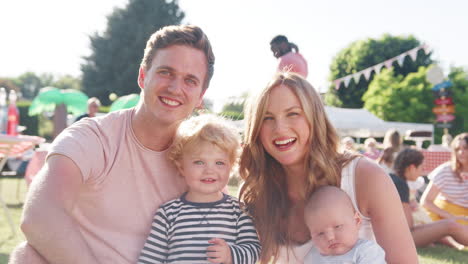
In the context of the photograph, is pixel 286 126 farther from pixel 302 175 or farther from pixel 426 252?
pixel 426 252

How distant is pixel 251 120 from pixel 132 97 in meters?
8.43

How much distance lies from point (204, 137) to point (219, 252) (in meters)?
0.59

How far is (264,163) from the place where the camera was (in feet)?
8.62

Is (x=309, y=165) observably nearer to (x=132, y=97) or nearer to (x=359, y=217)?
(x=359, y=217)

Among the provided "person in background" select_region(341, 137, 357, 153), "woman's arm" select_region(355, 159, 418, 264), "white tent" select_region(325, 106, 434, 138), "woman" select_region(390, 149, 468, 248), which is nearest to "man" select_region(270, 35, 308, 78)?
"person in background" select_region(341, 137, 357, 153)

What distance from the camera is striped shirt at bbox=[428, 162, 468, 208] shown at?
6055 millimetres

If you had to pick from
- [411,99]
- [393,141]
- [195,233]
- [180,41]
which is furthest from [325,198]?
[411,99]

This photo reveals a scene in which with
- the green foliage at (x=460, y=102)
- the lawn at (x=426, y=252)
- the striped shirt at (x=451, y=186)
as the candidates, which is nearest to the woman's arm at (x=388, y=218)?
the lawn at (x=426, y=252)

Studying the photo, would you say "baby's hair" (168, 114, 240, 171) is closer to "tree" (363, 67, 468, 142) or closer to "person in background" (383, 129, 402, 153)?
"person in background" (383, 129, 402, 153)

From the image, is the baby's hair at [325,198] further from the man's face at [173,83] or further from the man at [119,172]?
the man's face at [173,83]

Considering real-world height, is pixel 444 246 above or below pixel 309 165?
below

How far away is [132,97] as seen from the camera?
10508mm

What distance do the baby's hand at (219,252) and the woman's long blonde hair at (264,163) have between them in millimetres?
323

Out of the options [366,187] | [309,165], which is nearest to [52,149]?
[309,165]
